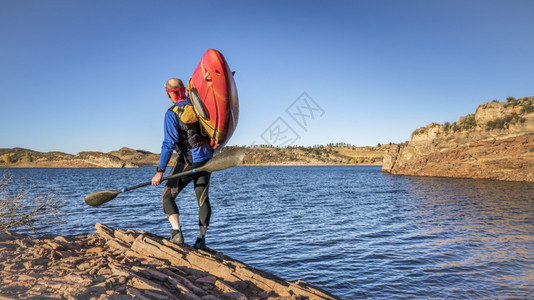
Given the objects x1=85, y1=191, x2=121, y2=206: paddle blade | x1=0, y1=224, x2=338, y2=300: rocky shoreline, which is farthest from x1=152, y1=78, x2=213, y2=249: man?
x1=85, y1=191, x2=121, y2=206: paddle blade

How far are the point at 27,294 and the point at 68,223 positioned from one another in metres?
12.8

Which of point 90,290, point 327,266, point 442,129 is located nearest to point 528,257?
point 327,266

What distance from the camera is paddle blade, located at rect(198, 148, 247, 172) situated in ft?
18.6

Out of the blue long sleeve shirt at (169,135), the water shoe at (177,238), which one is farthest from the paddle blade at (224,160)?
the water shoe at (177,238)

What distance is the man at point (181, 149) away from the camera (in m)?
5.64

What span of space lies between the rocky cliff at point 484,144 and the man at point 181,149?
42.9 meters

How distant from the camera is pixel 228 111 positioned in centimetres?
566

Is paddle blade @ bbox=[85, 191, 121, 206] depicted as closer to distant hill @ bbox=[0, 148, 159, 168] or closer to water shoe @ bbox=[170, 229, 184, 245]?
water shoe @ bbox=[170, 229, 184, 245]

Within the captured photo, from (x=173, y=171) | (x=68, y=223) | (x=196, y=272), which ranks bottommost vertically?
(x=68, y=223)

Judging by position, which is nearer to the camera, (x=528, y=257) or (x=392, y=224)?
(x=528, y=257)

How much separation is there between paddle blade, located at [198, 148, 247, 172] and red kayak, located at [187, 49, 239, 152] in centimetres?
39

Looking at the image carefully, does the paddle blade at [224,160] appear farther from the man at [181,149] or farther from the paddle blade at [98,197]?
the paddle blade at [98,197]

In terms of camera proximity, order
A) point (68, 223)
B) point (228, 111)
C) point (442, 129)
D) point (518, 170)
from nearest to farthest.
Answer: point (228, 111)
point (68, 223)
point (518, 170)
point (442, 129)

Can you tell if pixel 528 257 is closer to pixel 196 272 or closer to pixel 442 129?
pixel 196 272
